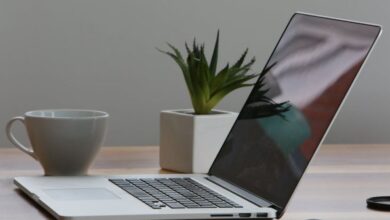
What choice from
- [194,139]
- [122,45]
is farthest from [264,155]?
[122,45]

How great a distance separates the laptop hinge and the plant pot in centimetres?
8

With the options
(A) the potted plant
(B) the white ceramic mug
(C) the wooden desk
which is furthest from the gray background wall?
(B) the white ceramic mug

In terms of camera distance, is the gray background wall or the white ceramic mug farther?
the gray background wall

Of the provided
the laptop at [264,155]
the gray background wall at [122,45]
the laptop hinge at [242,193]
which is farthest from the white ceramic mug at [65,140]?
the gray background wall at [122,45]

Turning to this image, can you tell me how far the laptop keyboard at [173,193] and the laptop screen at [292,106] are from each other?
0.06 metres

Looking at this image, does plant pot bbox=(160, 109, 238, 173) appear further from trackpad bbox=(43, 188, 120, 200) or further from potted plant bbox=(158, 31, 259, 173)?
trackpad bbox=(43, 188, 120, 200)

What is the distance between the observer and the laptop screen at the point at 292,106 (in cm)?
107

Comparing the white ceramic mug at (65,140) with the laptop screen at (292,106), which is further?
the white ceramic mug at (65,140)

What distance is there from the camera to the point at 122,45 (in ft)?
7.58

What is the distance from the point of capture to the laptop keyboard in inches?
40.6

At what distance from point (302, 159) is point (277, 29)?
1330 mm

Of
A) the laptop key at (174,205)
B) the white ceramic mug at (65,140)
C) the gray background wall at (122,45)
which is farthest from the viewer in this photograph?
the gray background wall at (122,45)

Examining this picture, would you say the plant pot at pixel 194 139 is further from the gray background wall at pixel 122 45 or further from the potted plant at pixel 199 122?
the gray background wall at pixel 122 45

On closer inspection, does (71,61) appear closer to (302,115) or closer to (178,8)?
(178,8)
